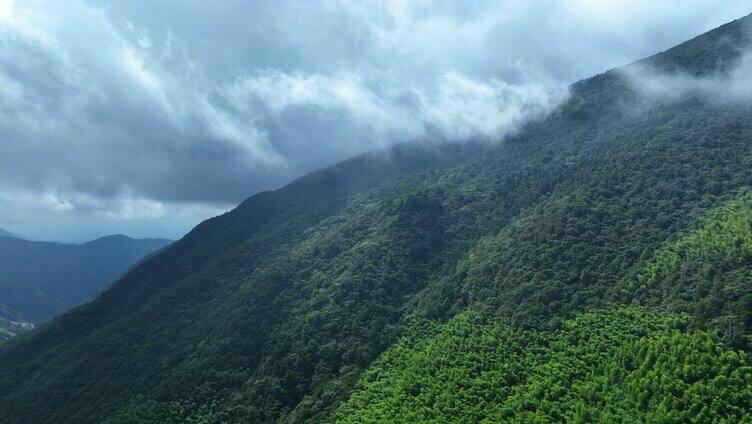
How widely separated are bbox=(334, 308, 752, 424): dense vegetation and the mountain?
0.29 m

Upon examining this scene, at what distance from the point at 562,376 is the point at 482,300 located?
91.3ft

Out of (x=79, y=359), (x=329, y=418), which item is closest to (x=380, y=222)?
(x=329, y=418)

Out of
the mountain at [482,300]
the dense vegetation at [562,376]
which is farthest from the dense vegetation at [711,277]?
the dense vegetation at [562,376]

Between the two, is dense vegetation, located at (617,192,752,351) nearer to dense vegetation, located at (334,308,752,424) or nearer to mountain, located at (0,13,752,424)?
mountain, located at (0,13,752,424)

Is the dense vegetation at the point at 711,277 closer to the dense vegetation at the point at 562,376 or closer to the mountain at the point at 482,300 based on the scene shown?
the mountain at the point at 482,300

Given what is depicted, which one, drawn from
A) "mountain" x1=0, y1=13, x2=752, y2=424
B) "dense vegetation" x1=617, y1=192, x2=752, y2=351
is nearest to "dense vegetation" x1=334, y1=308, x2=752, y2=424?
"mountain" x1=0, y1=13, x2=752, y2=424

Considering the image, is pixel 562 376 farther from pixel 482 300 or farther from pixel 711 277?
pixel 482 300

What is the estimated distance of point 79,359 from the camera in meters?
125

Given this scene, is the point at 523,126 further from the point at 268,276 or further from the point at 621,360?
the point at 621,360

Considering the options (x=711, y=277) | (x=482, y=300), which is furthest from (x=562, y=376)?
(x=482, y=300)

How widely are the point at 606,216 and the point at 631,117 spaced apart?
5609 centimetres

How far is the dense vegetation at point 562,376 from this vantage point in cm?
5612

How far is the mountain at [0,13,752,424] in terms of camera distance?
2613 inches

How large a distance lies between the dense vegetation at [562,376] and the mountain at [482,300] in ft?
0.94
